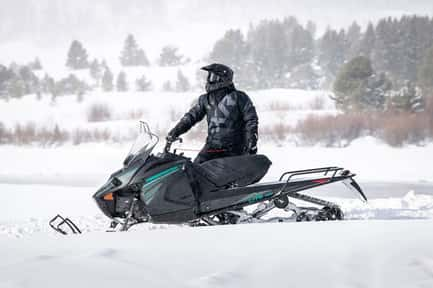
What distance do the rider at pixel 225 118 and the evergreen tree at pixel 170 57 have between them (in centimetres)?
3952

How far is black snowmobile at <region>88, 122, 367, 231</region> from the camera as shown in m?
→ 4.02

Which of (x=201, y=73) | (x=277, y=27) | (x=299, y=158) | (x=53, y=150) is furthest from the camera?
(x=277, y=27)

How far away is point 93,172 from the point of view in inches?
635

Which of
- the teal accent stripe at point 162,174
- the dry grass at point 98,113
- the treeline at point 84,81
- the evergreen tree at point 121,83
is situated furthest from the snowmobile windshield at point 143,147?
the evergreen tree at point 121,83

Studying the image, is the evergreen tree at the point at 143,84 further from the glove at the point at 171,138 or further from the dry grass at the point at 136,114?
the glove at the point at 171,138

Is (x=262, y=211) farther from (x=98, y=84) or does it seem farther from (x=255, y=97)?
(x=98, y=84)

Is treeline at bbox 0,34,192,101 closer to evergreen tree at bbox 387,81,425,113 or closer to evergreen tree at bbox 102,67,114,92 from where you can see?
evergreen tree at bbox 102,67,114,92

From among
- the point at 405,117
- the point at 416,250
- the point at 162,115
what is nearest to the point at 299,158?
the point at 405,117

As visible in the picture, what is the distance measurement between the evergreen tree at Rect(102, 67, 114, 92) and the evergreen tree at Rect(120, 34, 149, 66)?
5.51 meters

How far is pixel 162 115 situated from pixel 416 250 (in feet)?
82.9

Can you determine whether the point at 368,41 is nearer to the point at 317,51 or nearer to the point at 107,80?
the point at 317,51

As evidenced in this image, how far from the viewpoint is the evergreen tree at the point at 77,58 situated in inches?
1673

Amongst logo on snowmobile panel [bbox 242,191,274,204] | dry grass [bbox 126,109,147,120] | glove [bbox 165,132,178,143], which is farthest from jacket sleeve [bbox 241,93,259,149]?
dry grass [bbox 126,109,147,120]

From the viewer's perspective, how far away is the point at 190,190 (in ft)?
13.5
